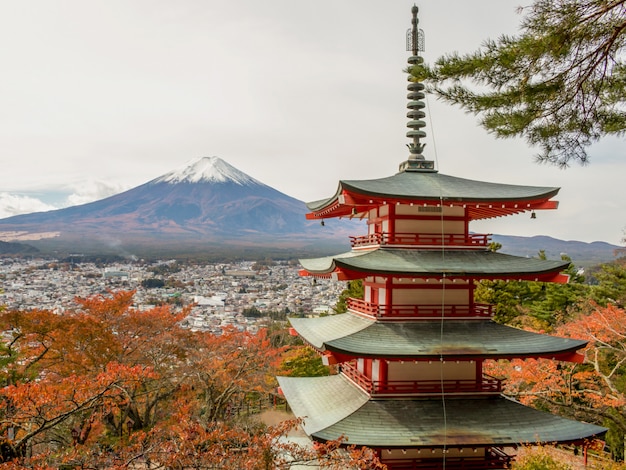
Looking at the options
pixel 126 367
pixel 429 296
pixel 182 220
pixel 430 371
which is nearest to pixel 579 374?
pixel 430 371

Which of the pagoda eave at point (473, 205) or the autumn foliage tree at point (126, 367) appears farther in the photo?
the autumn foliage tree at point (126, 367)

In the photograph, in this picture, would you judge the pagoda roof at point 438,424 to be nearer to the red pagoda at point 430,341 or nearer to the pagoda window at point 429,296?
the red pagoda at point 430,341

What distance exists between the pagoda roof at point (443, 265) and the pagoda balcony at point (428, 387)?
2.54 meters

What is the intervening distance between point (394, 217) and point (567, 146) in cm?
532

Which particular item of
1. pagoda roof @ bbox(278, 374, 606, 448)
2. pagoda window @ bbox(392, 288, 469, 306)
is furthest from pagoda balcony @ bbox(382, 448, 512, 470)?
pagoda window @ bbox(392, 288, 469, 306)

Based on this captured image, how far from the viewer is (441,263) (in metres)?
11.6

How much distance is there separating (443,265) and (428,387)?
2837 millimetres

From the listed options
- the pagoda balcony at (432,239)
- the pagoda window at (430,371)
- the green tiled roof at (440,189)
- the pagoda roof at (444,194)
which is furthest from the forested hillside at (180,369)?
the green tiled roof at (440,189)

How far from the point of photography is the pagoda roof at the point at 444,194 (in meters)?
11.3

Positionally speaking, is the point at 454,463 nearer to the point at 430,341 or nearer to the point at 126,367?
the point at 430,341

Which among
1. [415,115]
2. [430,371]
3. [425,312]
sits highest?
[415,115]

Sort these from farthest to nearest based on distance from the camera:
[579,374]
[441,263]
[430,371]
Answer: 1. [579,374]
2. [430,371]
3. [441,263]

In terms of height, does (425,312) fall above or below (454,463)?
above

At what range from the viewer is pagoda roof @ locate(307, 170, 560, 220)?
37.2 ft
